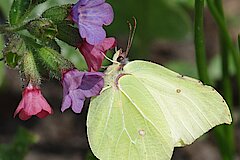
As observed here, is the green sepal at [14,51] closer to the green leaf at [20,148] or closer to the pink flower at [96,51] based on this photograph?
the pink flower at [96,51]

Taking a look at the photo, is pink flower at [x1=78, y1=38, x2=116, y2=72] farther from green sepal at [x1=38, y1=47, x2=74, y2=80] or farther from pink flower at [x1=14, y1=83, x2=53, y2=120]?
pink flower at [x1=14, y1=83, x2=53, y2=120]

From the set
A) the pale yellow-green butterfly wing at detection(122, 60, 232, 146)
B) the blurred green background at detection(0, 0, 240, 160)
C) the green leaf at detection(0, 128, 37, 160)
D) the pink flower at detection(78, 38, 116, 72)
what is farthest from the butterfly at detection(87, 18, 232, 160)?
the blurred green background at detection(0, 0, 240, 160)

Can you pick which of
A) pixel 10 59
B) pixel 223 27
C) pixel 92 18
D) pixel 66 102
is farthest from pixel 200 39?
pixel 10 59

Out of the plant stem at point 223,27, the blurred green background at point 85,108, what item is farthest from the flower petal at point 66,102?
the blurred green background at point 85,108

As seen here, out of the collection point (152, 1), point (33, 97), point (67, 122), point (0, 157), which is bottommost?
point (67, 122)

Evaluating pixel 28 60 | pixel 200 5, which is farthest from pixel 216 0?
pixel 28 60

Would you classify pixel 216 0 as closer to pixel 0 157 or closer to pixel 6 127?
pixel 0 157

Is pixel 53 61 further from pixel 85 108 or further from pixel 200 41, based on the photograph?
pixel 85 108
